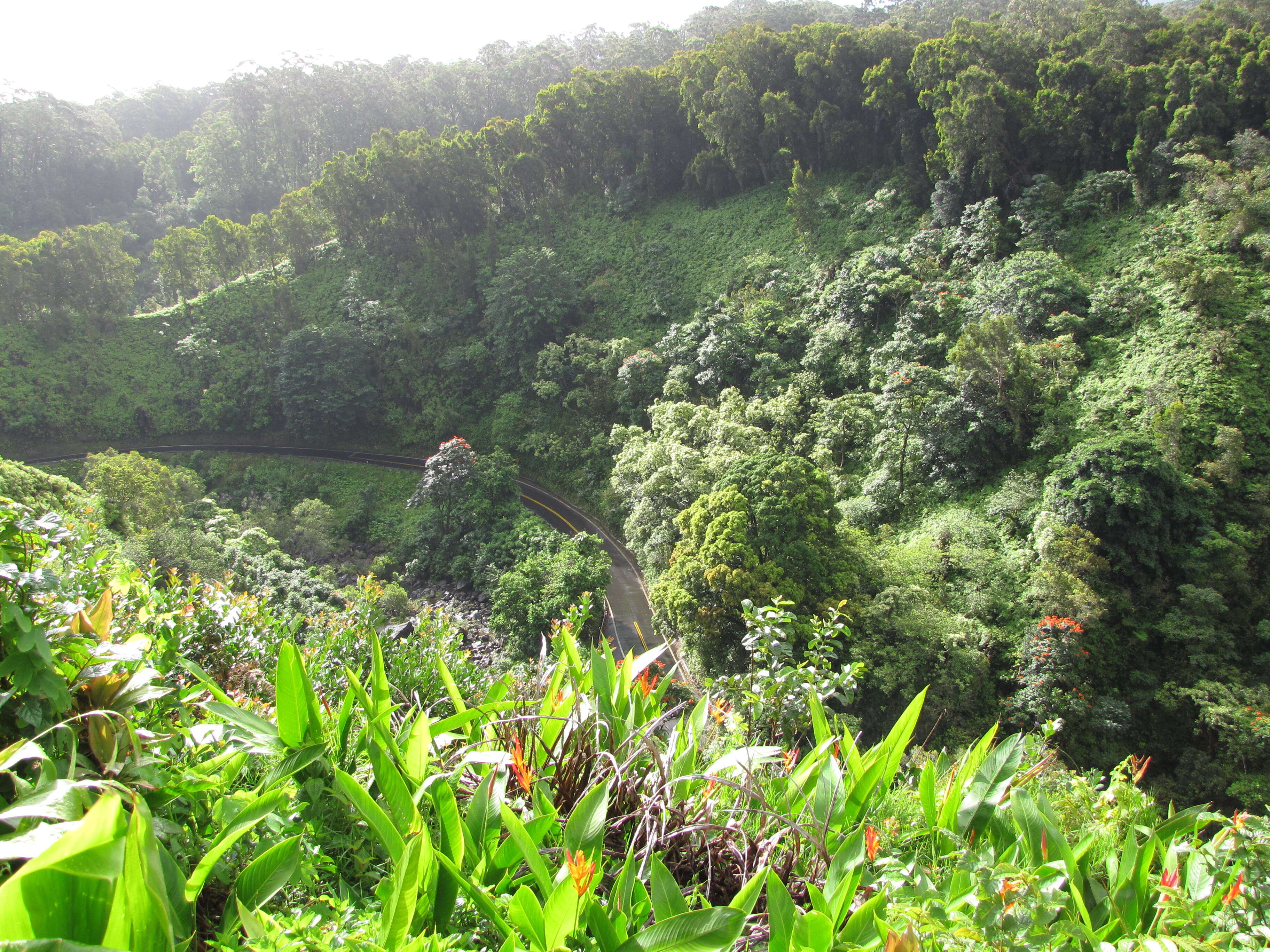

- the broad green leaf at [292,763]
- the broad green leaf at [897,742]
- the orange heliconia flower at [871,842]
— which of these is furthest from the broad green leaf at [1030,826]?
the broad green leaf at [292,763]

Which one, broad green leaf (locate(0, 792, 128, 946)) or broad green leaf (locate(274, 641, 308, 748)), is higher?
broad green leaf (locate(0, 792, 128, 946))

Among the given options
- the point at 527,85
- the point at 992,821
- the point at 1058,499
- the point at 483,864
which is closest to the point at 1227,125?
the point at 1058,499

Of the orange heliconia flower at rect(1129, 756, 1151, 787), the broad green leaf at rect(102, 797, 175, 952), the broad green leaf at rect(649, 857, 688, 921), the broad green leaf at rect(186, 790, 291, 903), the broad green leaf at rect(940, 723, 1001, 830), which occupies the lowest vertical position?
the orange heliconia flower at rect(1129, 756, 1151, 787)

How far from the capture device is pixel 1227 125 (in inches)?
637

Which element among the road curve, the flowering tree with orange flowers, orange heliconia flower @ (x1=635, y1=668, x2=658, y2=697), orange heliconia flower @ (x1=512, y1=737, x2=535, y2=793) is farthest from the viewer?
the road curve

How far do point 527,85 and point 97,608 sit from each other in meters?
47.9

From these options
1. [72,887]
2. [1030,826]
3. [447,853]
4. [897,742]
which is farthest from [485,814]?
[1030,826]

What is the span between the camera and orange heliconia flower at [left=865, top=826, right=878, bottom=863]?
1.71 m

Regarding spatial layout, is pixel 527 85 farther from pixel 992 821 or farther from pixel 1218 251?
pixel 992 821

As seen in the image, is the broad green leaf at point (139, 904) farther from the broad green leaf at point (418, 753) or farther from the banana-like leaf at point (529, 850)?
the broad green leaf at point (418, 753)

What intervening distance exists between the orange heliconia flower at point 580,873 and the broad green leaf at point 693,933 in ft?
0.53

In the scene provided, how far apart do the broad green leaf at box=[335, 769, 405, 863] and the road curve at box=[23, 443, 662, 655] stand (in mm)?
8152

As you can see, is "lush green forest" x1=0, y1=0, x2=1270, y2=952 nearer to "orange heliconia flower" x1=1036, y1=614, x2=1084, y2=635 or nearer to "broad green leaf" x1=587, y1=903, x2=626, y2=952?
"broad green leaf" x1=587, y1=903, x2=626, y2=952

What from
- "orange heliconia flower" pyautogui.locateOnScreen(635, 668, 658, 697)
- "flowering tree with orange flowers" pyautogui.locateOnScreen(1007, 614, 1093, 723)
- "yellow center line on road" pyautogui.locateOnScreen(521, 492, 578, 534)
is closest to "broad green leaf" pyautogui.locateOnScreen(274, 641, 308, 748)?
"orange heliconia flower" pyautogui.locateOnScreen(635, 668, 658, 697)
